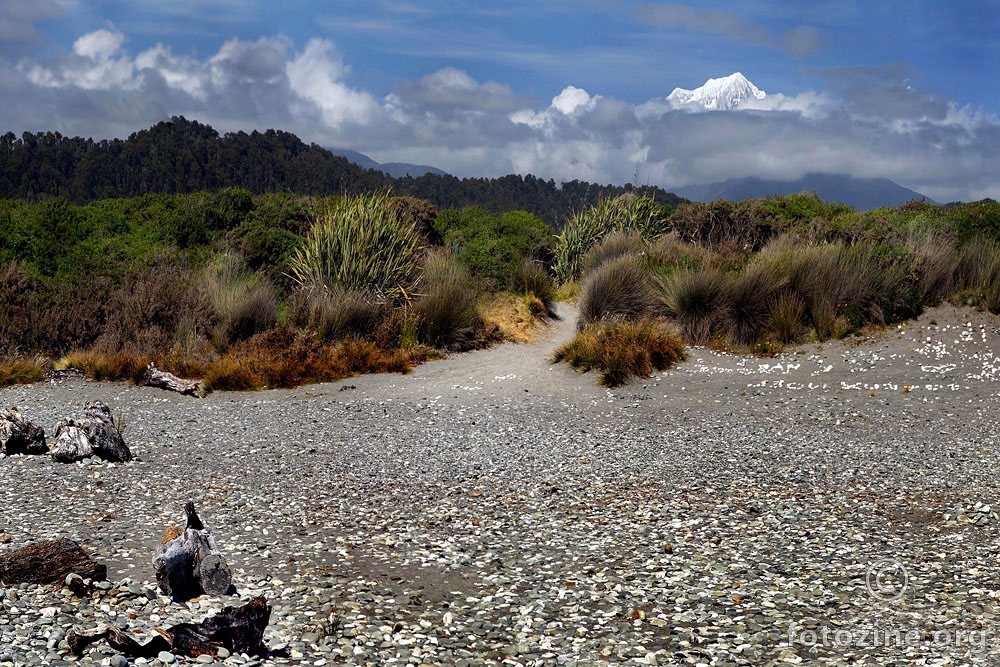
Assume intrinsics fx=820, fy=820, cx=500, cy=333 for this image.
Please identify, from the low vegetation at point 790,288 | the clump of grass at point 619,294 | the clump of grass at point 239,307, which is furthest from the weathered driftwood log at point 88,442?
the clump of grass at point 619,294

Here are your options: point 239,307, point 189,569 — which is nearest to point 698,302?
point 239,307

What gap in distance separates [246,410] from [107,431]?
2.94 metres

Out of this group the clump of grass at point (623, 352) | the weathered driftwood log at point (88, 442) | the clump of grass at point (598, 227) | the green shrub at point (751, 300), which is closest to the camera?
the weathered driftwood log at point (88, 442)

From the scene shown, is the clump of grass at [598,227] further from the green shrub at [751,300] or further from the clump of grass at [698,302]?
the green shrub at [751,300]

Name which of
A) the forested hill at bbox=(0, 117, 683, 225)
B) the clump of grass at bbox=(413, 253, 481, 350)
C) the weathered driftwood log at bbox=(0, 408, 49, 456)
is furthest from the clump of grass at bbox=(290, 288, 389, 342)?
the forested hill at bbox=(0, 117, 683, 225)

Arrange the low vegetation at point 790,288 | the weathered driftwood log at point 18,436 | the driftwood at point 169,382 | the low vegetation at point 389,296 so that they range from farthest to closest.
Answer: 1. the low vegetation at point 790,288
2. the low vegetation at point 389,296
3. the driftwood at point 169,382
4. the weathered driftwood log at point 18,436

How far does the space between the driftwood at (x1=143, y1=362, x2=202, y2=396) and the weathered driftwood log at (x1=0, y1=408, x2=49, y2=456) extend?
377cm

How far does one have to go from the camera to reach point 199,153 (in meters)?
69.0

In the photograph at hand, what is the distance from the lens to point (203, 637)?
3.94 m

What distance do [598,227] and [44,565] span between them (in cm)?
2043

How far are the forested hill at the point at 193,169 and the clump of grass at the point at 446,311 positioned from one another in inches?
1758

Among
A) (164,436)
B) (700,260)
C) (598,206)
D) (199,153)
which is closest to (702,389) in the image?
(700,260)

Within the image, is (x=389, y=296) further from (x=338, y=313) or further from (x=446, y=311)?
(x=338, y=313)

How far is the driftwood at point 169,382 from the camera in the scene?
38.5ft
